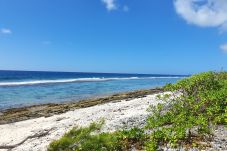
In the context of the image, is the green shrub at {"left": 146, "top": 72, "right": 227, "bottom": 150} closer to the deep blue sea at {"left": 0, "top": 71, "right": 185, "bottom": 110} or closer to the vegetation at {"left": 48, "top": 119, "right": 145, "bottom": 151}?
the vegetation at {"left": 48, "top": 119, "right": 145, "bottom": 151}

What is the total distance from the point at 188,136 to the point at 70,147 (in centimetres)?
305

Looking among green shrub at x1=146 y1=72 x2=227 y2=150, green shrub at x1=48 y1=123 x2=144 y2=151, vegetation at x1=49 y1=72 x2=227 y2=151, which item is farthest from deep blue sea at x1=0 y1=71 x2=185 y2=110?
green shrub at x1=48 y1=123 x2=144 y2=151

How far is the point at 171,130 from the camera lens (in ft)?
29.9

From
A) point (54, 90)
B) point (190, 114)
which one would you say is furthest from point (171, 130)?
point (54, 90)

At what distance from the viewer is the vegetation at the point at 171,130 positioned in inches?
348

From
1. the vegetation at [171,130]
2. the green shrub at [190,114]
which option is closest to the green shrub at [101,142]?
the vegetation at [171,130]

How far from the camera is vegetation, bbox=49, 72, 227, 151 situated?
8828mm

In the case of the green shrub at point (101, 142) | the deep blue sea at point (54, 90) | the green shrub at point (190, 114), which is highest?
the green shrub at point (190, 114)

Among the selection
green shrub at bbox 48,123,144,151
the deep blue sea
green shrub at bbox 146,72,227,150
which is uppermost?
green shrub at bbox 146,72,227,150

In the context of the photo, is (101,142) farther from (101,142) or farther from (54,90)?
(54,90)

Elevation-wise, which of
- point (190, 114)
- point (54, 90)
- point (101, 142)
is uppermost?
point (190, 114)

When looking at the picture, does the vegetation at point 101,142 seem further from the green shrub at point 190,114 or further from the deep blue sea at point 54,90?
the deep blue sea at point 54,90

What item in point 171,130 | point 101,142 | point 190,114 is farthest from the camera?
point 190,114

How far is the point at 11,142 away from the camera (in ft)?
39.5
